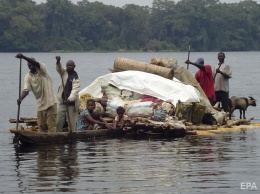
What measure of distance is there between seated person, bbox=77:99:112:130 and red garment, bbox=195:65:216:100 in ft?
10.5

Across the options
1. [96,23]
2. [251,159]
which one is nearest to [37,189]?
[251,159]

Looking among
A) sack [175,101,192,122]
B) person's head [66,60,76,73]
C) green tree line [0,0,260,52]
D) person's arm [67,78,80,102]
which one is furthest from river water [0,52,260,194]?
green tree line [0,0,260,52]

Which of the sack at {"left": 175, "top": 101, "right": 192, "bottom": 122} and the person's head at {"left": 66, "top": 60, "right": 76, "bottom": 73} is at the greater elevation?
the person's head at {"left": 66, "top": 60, "right": 76, "bottom": 73}

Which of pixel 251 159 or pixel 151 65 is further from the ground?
pixel 151 65

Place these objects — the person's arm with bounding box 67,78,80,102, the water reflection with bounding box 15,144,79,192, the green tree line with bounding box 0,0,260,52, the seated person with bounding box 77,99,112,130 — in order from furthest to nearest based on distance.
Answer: the green tree line with bounding box 0,0,260,52
the seated person with bounding box 77,99,112,130
the person's arm with bounding box 67,78,80,102
the water reflection with bounding box 15,144,79,192

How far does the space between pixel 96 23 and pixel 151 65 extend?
308ft

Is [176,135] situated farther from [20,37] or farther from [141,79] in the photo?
[20,37]

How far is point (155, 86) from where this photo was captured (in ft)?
65.8

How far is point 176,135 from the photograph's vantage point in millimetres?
18891

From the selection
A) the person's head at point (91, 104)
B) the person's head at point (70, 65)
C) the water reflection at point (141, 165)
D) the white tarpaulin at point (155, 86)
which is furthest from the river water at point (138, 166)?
the person's head at point (70, 65)

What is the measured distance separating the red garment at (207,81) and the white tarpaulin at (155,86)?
0.65 meters

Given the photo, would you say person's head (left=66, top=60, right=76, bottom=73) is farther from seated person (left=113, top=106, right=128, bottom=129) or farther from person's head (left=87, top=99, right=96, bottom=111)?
seated person (left=113, top=106, right=128, bottom=129)

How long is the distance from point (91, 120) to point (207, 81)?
11.6 ft

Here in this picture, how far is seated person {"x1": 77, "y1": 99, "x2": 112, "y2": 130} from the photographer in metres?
18.5
